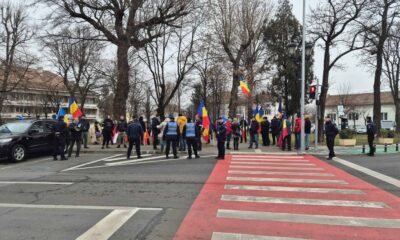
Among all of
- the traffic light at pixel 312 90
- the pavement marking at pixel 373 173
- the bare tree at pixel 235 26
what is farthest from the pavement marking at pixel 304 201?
the bare tree at pixel 235 26

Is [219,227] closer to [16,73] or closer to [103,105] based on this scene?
[16,73]

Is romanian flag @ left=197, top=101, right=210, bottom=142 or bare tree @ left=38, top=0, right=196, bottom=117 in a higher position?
bare tree @ left=38, top=0, right=196, bottom=117

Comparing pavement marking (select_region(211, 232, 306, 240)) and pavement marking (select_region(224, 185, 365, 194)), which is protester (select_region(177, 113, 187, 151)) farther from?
pavement marking (select_region(211, 232, 306, 240))

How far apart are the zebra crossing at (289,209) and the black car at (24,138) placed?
877 centimetres

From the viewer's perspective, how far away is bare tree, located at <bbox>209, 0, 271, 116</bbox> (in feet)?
107

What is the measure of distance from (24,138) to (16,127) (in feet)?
2.76

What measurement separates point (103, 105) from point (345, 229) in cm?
7330

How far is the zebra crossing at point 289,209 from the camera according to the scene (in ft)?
18.0

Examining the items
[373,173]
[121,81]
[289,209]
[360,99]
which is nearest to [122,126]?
[121,81]

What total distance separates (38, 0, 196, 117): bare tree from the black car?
6.85 metres

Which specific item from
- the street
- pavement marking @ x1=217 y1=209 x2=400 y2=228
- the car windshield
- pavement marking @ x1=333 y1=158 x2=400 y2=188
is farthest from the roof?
pavement marking @ x1=217 y1=209 x2=400 y2=228

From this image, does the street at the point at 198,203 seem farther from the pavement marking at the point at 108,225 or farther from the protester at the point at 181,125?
the protester at the point at 181,125

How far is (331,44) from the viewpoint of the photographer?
26.3m

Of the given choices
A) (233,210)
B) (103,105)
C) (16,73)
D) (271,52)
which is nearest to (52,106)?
(103,105)
